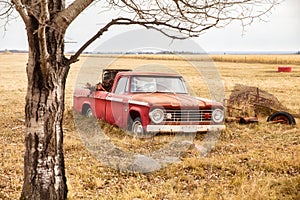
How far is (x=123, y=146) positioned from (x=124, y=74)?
2.52 metres

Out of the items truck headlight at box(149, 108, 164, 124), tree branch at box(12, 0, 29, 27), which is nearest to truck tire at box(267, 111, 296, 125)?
truck headlight at box(149, 108, 164, 124)

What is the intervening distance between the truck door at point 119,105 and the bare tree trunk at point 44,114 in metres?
4.74

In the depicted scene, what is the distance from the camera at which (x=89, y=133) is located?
8930 millimetres

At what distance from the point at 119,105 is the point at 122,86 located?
627 millimetres

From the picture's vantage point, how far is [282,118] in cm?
1008

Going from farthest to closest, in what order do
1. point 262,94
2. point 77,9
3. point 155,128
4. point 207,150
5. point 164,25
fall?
point 262,94 < point 155,128 < point 207,150 < point 164,25 < point 77,9

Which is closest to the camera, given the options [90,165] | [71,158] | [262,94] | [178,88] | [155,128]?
[90,165]

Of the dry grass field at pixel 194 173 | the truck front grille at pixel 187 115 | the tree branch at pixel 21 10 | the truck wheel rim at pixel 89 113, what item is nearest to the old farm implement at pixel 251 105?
the truck front grille at pixel 187 115

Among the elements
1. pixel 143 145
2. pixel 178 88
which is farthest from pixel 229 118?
pixel 143 145

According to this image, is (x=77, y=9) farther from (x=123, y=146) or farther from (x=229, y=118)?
(x=229, y=118)

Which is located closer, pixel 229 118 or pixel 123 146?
pixel 123 146

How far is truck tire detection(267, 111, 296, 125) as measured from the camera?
9.88 m

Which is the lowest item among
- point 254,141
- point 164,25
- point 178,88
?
point 254,141

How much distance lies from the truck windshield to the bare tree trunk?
5.20 metres
